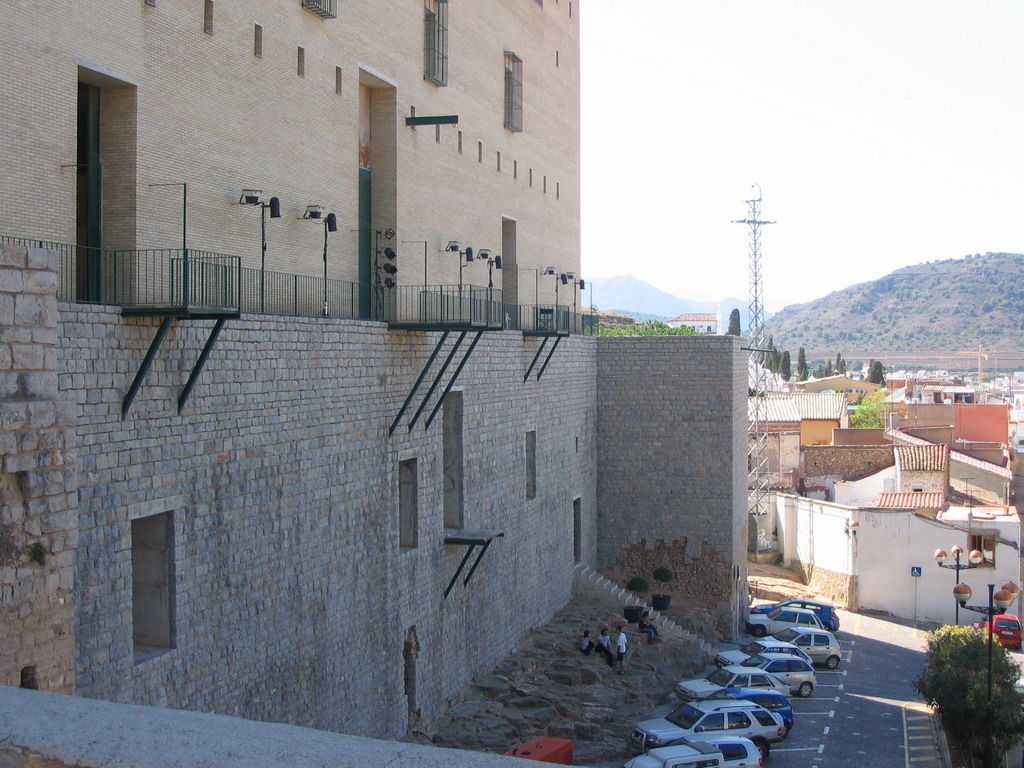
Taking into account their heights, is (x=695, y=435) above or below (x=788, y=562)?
above

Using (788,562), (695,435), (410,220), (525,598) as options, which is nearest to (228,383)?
(410,220)

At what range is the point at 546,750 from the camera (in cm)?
1498

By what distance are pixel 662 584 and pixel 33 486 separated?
2154 cm

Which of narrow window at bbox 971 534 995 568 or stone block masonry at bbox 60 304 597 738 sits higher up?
stone block masonry at bbox 60 304 597 738

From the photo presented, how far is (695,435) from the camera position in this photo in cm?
2772

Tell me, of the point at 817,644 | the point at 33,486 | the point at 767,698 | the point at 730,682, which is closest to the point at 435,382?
the point at 767,698

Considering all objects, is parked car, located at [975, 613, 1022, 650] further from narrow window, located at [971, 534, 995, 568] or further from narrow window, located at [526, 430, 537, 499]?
Result: narrow window, located at [526, 430, 537, 499]

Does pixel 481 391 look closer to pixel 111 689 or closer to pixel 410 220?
pixel 410 220

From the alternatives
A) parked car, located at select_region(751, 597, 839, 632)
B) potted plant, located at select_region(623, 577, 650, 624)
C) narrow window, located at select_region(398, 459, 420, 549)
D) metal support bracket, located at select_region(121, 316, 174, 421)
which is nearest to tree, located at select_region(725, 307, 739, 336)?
parked car, located at select_region(751, 597, 839, 632)

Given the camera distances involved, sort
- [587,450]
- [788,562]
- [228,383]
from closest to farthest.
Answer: [228,383], [587,450], [788,562]

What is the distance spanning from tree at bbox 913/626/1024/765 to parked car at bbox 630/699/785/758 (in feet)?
9.13

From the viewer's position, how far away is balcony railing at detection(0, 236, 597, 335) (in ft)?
36.0

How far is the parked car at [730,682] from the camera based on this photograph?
2133 centimetres

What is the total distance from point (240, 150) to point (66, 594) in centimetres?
718
